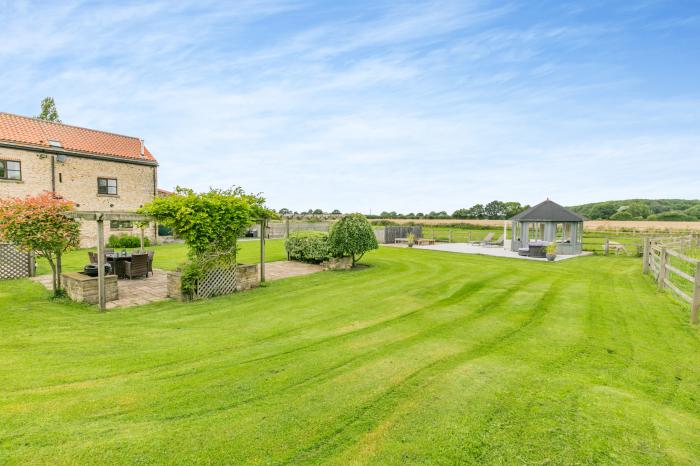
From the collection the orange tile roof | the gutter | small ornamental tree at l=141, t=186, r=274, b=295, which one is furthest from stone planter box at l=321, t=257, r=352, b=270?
the orange tile roof

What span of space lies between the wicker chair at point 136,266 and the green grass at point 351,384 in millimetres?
2946

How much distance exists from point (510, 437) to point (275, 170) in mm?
29631

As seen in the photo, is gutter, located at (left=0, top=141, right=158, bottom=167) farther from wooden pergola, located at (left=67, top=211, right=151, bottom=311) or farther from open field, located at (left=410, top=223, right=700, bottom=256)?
open field, located at (left=410, top=223, right=700, bottom=256)

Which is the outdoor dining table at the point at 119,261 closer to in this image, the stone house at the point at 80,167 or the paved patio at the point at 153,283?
the paved patio at the point at 153,283

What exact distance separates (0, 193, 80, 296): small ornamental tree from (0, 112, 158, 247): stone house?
13566mm

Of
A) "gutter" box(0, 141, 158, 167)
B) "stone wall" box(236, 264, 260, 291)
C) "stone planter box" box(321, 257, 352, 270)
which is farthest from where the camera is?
"gutter" box(0, 141, 158, 167)

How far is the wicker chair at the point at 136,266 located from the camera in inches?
421

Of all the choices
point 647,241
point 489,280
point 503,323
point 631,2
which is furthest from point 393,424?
point 631,2

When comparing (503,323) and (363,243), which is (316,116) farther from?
(503,323)

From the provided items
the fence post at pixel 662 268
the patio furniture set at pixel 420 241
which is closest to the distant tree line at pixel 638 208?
the patio furniture set at pixel 420 241

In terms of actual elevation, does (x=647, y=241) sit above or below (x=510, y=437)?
above

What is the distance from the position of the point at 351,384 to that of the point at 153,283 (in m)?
8.83

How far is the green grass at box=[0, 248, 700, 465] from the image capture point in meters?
2.81

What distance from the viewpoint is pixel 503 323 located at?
6375 mm
